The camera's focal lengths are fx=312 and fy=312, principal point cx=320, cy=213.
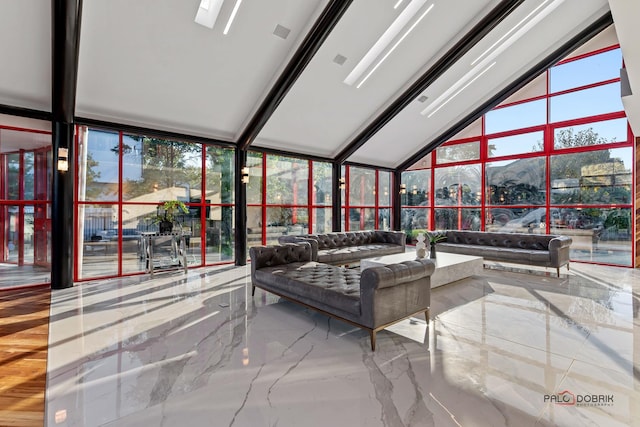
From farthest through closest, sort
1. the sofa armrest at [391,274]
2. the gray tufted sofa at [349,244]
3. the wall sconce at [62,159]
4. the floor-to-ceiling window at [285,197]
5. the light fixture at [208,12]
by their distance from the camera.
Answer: the floor-to-ceiling window at [285,197] → the gray tufted sofa at [349,244] → the wall sconce at [62,159] → the light fixture at [208,12] → the sofa armrest at [391,274]

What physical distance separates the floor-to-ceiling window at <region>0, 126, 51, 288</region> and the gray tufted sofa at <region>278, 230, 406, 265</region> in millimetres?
4129

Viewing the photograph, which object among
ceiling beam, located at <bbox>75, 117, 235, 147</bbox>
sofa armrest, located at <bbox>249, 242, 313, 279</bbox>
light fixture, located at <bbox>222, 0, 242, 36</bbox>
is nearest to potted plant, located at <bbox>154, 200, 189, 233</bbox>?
ceiling beam, located at <bbox>75, 117, 235, 147</bbox>

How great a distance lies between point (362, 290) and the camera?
307 centimetres

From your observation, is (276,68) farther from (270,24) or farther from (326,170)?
(326,170)

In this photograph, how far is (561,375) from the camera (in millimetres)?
2443

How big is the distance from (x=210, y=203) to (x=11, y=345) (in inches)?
167

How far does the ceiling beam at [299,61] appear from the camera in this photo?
439cm

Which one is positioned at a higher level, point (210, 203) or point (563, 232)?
point (210, 203)

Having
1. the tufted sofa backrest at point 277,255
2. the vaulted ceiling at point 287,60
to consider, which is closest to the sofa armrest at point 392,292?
the tufted sofa backrest at point 277,255

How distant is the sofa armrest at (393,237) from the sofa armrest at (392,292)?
4.45 meters

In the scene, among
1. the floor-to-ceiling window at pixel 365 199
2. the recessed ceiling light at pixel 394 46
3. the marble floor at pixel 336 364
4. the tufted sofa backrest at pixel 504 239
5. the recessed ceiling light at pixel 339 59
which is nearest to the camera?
the marble floor at pixel 336 364

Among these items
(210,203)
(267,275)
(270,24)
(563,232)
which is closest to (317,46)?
(270,24)

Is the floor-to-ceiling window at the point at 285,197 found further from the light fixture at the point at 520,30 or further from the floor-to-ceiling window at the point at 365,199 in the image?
the light fixture at the point at 520,30

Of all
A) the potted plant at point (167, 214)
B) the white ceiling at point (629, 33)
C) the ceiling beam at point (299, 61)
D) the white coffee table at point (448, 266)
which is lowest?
the white coffee table at point (448, 266)
